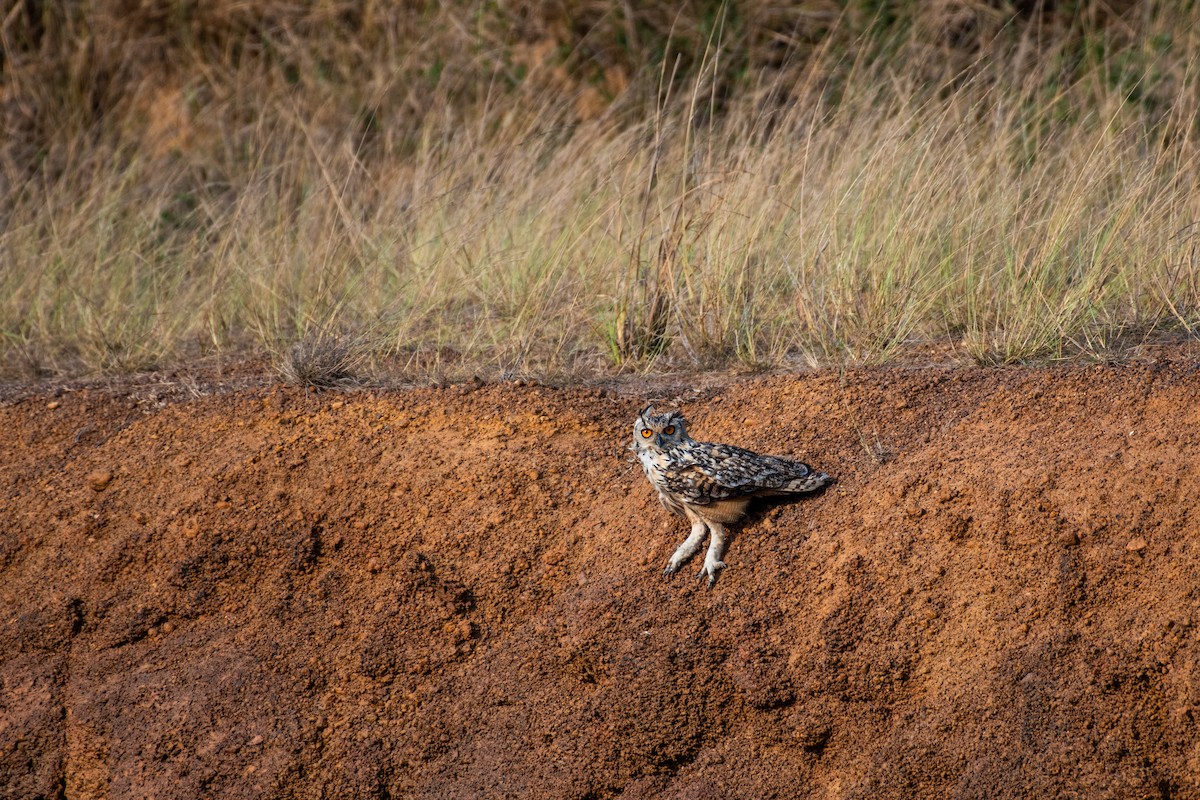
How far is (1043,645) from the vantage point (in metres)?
2.92

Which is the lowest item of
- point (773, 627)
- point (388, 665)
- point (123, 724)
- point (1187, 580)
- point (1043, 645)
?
point (123, 724)

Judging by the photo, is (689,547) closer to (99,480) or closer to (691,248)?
(691,248)

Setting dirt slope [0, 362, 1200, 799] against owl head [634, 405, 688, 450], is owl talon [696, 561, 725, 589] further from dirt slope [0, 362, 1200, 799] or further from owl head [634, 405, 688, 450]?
owl head [634, 405, 688, 450]

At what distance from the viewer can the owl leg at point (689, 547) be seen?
3.17 m

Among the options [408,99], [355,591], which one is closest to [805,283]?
[355,591]

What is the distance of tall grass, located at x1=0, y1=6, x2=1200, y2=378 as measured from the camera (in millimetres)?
4121

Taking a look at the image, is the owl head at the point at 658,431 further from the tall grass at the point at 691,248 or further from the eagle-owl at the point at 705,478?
the tall grass at the point at 691,248

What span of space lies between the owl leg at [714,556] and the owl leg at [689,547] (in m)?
0.03

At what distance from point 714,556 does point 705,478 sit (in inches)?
10.1

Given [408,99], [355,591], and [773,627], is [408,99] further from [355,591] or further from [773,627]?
[773,627]

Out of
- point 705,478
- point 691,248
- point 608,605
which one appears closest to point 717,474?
point 705,478

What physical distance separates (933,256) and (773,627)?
2021 millimetres

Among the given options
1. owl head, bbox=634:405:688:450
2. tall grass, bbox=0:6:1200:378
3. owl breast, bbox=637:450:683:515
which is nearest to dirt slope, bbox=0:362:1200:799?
owl breast, bbox=637:450:683:515

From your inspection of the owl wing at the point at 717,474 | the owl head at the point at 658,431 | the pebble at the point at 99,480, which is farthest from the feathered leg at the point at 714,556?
the pebble at the point at 99,480
